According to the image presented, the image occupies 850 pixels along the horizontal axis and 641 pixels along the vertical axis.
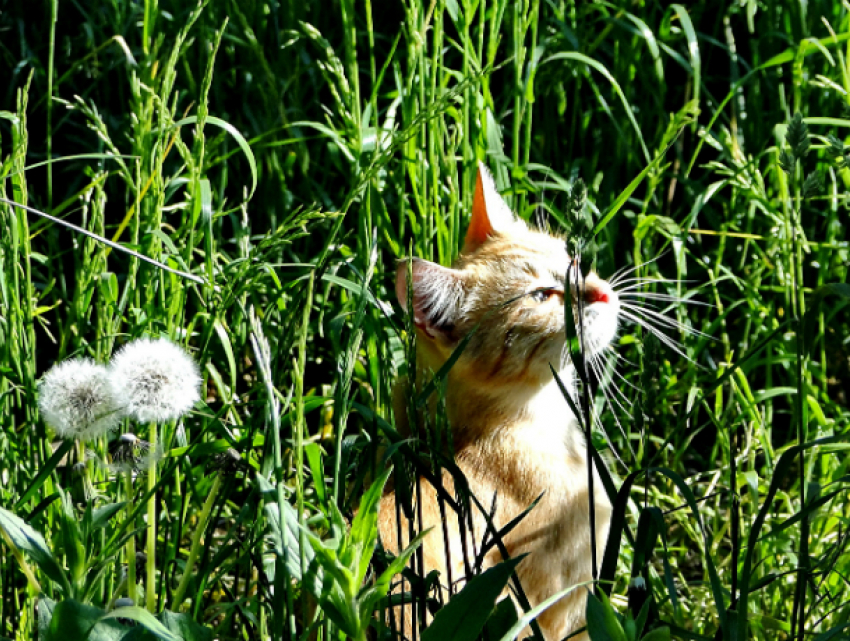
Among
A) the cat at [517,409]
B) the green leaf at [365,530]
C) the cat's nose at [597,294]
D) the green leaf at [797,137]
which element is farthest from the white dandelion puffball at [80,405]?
the cat's nose at [597,294]

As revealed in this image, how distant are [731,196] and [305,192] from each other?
1.21 meters

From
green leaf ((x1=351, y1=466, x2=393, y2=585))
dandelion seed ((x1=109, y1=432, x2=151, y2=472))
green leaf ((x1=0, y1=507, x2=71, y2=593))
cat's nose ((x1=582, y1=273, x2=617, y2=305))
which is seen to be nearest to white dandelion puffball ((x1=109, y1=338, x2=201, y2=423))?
dandelion seed ((x1=109, y1=432, x2=151, y2=472))

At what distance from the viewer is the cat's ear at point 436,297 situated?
2.11 metres

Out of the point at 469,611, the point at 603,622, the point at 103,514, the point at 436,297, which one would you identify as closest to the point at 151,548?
the point at 103,514

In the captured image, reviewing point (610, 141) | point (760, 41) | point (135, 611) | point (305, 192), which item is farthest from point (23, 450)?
point (760, 41)

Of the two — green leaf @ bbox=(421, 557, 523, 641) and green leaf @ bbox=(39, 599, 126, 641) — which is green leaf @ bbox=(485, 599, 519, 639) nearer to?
A: green leaf @ bbox=(421, 557, 523, 641)

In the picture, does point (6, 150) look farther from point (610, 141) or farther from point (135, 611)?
point (135, 611)

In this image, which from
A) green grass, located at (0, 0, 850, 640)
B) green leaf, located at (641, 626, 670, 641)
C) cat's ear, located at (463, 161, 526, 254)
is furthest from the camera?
cat's ear, located at (463, 161, 526, 254)

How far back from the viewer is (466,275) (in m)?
2.23

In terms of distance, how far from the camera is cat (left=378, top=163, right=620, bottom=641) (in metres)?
1.99

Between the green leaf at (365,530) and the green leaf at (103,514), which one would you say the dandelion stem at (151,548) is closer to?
the green leaf at (103,514)

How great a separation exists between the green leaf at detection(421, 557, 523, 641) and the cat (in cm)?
74

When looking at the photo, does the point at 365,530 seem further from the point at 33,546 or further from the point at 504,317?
the point at 504,317

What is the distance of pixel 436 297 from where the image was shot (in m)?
2.15
